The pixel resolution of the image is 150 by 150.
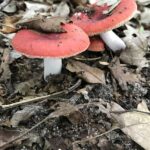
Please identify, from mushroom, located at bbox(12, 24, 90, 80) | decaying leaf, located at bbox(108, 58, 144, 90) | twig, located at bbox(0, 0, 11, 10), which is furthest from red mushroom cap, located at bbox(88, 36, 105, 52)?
twig, located at bbox(0, 0, 11, 10)

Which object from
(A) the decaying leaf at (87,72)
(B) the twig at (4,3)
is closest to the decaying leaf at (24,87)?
(A) the decaying leaf at (87,72)

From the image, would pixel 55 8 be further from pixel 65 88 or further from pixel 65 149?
pixel 65 149

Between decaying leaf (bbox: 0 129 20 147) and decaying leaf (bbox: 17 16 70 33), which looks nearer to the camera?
decaying leaf (bbox: 0 129 20 147)

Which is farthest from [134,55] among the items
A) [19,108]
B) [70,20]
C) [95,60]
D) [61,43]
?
[19,108]

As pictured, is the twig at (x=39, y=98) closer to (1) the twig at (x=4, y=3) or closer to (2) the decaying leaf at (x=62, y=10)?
(2) the decaying leaf at (x=62, y=10)

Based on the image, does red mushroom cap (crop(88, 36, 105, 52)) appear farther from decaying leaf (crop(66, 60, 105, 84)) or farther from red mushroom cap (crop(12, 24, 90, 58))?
red mushroom cap (crop(12, 24, 90, 58))
